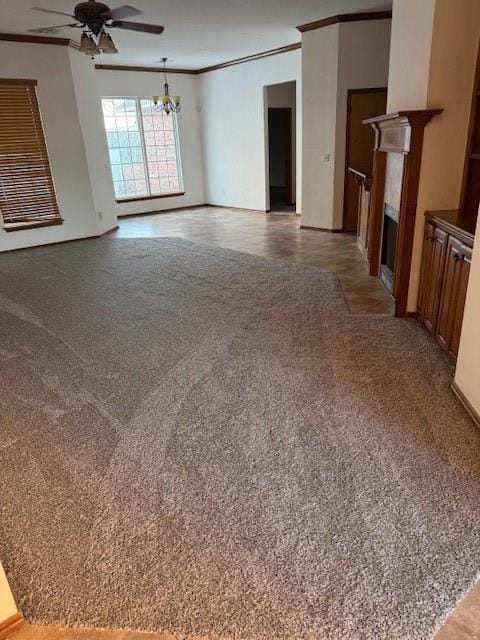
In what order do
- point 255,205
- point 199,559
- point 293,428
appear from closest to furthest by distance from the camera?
point 199,559
point 293,428
point 255,205

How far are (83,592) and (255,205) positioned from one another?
8535mm

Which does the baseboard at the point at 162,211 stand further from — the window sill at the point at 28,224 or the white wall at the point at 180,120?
the window sill at the point at 28,224

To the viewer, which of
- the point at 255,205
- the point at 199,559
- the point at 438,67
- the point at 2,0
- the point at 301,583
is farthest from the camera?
the point at 255,205

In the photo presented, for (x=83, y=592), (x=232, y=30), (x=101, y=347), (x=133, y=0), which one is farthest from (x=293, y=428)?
(x=232, y=30)

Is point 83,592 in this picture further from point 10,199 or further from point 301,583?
point 10,199

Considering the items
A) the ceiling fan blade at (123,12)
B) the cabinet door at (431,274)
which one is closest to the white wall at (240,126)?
the ceiling fan blade at (123,12)

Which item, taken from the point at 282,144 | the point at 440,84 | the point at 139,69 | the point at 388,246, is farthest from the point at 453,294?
the point at 282,144

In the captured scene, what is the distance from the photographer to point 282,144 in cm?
1097

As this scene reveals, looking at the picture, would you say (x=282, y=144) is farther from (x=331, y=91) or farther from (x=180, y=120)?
(x=331, y=91)

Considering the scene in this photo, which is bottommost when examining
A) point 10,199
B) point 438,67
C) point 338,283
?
point 338,283

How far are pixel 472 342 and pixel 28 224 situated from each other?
21.2 ft

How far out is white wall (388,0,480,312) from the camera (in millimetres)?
2984

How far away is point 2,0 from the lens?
181 inches

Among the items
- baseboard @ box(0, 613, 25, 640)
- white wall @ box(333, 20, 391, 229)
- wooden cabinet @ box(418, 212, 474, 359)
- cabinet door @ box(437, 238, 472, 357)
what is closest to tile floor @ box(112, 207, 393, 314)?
wooden cabinet @ box(418, 212, 474, 359)
